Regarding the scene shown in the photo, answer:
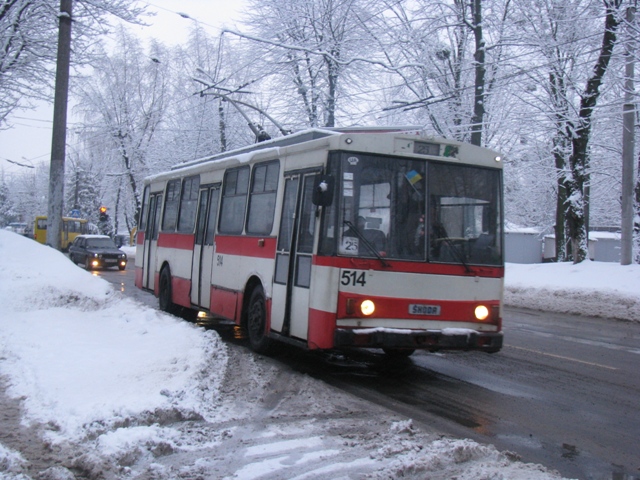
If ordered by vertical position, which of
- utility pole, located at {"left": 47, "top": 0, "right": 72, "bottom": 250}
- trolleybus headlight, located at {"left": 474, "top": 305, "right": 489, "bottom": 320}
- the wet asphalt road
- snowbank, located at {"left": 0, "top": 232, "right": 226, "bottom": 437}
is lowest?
the wet asphalt road

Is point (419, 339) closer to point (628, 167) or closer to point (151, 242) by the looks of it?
point (151, 242)

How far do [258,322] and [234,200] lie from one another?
2363 mm

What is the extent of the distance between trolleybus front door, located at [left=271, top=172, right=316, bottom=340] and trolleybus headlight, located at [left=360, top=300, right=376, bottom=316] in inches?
32.8

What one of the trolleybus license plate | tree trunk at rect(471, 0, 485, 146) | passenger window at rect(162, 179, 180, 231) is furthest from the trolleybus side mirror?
tree trunk at rect(471, 0, 485, 146)

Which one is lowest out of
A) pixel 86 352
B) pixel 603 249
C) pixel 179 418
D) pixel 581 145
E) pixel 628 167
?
pixel 179 418

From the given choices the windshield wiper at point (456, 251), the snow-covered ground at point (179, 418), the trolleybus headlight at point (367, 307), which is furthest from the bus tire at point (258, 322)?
the windshield wiper at point (456, 251)

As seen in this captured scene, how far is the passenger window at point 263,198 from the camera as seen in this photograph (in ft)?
34.6

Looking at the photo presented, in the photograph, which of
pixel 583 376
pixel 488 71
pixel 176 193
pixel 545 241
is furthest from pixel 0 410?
pixel 545 241

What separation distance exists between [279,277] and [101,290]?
5.11 meters

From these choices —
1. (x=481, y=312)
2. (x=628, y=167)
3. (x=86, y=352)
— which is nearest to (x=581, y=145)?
(x=628, y=167)

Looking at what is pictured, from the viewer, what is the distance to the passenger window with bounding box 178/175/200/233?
1400 centimetres

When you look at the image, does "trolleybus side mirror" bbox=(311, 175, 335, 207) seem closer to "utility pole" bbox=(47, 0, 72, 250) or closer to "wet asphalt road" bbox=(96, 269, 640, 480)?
"wet asphalt road" bbox=(96, 269, 640, 480)

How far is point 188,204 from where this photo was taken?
14.4 meters

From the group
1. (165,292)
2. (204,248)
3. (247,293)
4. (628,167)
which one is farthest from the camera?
(628,167)
